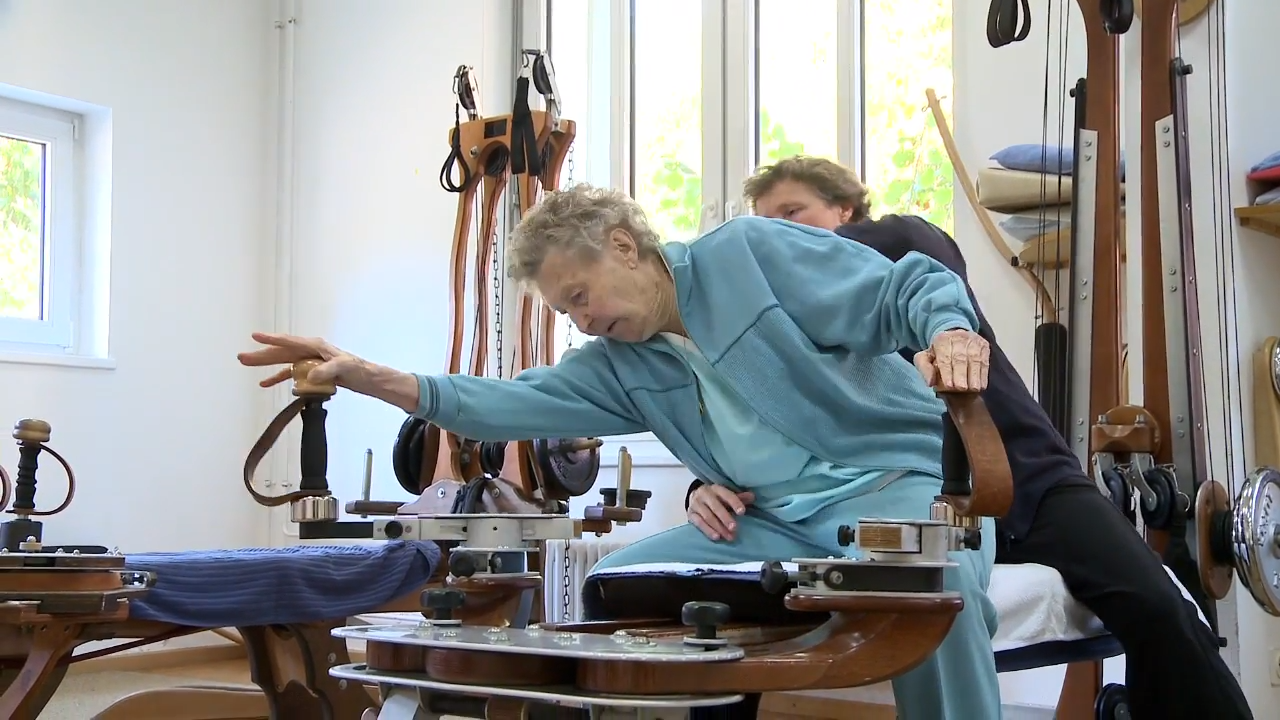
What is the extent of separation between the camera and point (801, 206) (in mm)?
2248

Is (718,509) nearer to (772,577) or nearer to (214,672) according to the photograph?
(772,577)

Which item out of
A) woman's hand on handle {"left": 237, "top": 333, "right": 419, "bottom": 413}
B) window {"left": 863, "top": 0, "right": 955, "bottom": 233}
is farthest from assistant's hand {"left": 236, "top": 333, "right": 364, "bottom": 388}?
window {"left": 863, "top": 0, "right": 955, "bottom": 233}

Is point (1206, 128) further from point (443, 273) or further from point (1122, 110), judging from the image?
point (443, 273)

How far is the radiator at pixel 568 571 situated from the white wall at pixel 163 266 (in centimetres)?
158

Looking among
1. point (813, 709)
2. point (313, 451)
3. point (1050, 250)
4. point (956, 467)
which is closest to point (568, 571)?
point (813, 709)

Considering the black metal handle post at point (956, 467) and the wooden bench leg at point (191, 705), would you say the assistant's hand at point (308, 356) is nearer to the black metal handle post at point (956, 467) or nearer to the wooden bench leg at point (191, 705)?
the black metal handle post at point (956, 467)

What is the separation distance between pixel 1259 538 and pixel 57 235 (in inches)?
160

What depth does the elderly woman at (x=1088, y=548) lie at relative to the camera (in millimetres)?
1593

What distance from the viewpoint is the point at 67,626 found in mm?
2025

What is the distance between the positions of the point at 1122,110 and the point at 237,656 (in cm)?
363

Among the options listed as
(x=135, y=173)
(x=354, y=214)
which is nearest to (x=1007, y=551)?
(x=354, y=214)

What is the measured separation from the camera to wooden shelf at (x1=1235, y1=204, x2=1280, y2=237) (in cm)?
243

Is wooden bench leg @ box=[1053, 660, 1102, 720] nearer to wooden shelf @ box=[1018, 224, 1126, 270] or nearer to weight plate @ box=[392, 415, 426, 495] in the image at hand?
wooden shelf @ box=[1018, 224, 1126, 270]

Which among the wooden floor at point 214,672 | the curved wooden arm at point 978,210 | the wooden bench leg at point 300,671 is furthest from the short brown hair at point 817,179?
the wooden floor at point 214,672
